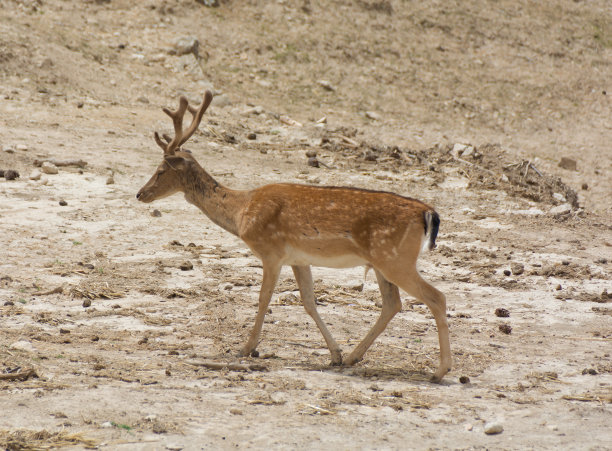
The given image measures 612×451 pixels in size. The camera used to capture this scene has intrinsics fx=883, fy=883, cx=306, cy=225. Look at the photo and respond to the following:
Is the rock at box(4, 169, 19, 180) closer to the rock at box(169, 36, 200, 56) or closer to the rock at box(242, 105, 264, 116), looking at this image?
the rock at box(242, 105, 264, 116)

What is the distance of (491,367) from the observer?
7441 mm

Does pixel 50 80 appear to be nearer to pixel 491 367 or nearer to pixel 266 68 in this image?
pixel 266 68

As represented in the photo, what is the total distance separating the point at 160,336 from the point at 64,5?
1430 cm

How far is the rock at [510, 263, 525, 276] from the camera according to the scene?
1062 cm

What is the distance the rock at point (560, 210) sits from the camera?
535 inches

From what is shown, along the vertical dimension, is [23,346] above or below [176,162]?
below

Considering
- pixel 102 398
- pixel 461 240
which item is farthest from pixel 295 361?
pixel 461 240

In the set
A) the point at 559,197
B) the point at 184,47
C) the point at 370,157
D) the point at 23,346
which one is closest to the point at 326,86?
the point at 184,47

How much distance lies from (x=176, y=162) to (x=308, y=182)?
576cm

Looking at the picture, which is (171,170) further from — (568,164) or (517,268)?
(568,164)

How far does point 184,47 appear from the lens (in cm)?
1991

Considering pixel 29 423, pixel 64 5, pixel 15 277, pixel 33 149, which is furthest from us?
pixel 64 5

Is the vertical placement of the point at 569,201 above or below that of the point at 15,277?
above

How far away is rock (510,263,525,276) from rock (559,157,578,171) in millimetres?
8173
